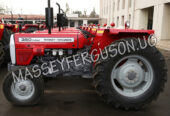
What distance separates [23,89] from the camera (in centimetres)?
283

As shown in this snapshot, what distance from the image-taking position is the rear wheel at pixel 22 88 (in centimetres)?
277

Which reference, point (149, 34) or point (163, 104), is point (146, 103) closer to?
point (163, 104)

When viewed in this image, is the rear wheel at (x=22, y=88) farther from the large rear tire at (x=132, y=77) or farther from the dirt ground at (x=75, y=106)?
the large rear tire at (x=132, y=77)

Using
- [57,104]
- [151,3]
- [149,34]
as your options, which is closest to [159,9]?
[151,3]

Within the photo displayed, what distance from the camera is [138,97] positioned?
2.74 m

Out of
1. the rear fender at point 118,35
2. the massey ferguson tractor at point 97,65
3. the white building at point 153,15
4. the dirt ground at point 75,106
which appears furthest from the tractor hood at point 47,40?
the white building at point 153,15

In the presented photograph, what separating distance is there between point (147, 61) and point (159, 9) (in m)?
13.8

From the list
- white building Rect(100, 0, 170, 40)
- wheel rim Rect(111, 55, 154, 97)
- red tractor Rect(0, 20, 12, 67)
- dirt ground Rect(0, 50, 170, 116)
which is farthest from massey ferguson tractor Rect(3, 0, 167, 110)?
white building Rect(100, 0, 170, 40)

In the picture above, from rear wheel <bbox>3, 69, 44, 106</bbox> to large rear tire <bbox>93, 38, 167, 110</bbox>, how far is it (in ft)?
3.09

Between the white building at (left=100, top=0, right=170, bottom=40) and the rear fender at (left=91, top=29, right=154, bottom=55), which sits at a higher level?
the white building at (left=100, top=0, right=170, bottom=40)

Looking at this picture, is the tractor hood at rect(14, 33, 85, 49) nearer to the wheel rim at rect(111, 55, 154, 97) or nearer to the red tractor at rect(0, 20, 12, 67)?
the wheel rim at rect(111, 55, 154, 97)

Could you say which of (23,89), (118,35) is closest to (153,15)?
(118,35)

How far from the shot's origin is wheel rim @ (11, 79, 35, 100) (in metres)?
2.82

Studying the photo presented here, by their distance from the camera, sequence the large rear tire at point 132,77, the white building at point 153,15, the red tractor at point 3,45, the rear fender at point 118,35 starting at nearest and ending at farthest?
1. the large rear tire at point 132,77
2. the rear fender at point 118,35
3. the red tractor at point 3,45
4. the white building at point 153,15
